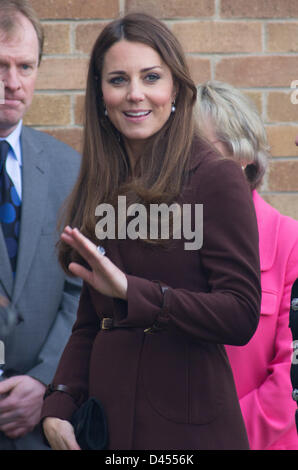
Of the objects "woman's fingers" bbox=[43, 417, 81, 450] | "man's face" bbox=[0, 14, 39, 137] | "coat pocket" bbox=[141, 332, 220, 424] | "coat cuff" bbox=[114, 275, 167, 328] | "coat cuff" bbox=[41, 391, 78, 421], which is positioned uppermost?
"man's face" bbox=[0, 14, 39, 137]

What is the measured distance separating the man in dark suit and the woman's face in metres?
0.70

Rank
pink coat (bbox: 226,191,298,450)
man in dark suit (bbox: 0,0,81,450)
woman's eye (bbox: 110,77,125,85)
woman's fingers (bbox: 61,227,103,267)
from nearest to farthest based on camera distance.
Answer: woman's fingers (bbox: 61,227,103,267)
woman's eye (bbox: 110,77,125,85)
pink coat (bbox: 226,191,298,450)
man in dark suit (bbox: 0,0,81,450)

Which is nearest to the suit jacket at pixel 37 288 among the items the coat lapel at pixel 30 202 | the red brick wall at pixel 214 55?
the coat lapel at pixel 30 202

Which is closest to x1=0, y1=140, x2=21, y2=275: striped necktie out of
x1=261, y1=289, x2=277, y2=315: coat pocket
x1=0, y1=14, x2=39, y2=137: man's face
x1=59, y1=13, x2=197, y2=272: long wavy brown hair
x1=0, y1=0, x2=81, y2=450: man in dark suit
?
x1=0, y1=0, x2=81, y2=450: man in dark suit

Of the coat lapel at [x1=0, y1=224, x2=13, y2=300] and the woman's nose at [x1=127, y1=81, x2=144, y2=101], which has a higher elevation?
the woman's nose at [x1=127, y1=81, x2=144, y2=101]

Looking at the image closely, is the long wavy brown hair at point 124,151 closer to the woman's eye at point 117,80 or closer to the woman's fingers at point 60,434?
the woman's eye at point 117,80

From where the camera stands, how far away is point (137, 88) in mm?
2049

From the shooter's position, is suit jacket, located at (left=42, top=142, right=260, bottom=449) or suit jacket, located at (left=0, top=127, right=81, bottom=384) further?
suit jacket, located at (left=0, top=127, right=81, bottom=384)

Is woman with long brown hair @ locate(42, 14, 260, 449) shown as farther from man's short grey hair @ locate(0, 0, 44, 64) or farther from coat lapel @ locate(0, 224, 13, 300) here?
man's short grey hair @ locate(0, 0, 44, 64)

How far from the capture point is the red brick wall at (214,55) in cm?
325

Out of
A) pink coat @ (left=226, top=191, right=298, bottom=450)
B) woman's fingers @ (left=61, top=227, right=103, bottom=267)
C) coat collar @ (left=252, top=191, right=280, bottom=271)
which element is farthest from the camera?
coat collar @ (left=252, top=191, right=280, bottom=271)

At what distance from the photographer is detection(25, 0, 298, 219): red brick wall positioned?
10.7 ft

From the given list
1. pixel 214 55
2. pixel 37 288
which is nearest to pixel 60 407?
pixel 37 288

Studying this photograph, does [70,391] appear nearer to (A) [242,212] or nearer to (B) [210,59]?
(A) [242,212]
